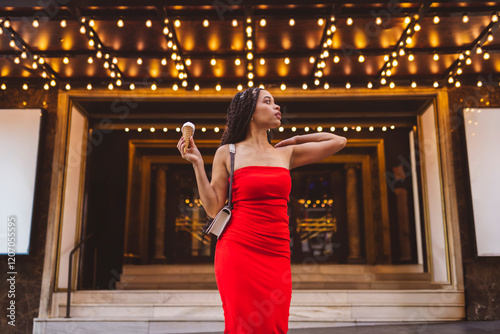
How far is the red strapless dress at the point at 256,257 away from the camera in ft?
5.77

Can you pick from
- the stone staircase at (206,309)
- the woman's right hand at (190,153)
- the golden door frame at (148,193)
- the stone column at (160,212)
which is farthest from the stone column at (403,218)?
the woman's right hand at (190,153)

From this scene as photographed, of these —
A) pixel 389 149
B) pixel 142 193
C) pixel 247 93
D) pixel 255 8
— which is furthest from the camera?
pixel 142 193

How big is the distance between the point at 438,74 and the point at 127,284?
636 centimetres

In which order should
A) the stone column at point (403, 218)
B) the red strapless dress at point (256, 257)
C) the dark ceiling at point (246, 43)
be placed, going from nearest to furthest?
the red strapless dress at point (256, 257)
the dark ceiling at point (246, 43)
the stone column at point (403, 218)

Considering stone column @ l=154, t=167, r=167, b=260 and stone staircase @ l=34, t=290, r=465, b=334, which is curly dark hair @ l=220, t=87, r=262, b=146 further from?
stone column @ l=154, t=167, r=167, b=260

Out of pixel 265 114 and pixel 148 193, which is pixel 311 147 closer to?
pixel 265 114

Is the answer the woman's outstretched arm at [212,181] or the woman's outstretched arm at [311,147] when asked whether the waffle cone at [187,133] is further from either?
the woman's outstretched arm at [311,147]

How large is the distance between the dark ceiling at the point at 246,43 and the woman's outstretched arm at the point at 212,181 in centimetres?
382

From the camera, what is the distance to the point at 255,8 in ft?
18.3

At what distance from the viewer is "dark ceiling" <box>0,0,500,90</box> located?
552 cm

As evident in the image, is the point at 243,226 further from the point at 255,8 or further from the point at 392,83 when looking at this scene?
the point at 392,83

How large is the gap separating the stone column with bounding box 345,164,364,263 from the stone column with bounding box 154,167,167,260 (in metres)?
4.34

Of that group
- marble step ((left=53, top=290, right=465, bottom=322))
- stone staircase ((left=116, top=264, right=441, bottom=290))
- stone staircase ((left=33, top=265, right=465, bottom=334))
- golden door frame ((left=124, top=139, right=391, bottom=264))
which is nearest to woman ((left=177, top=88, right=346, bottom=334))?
stone staircase ((left=33, top=265, right=465, bottom=334))

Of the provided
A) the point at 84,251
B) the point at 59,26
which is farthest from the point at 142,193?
the point at 59,26
